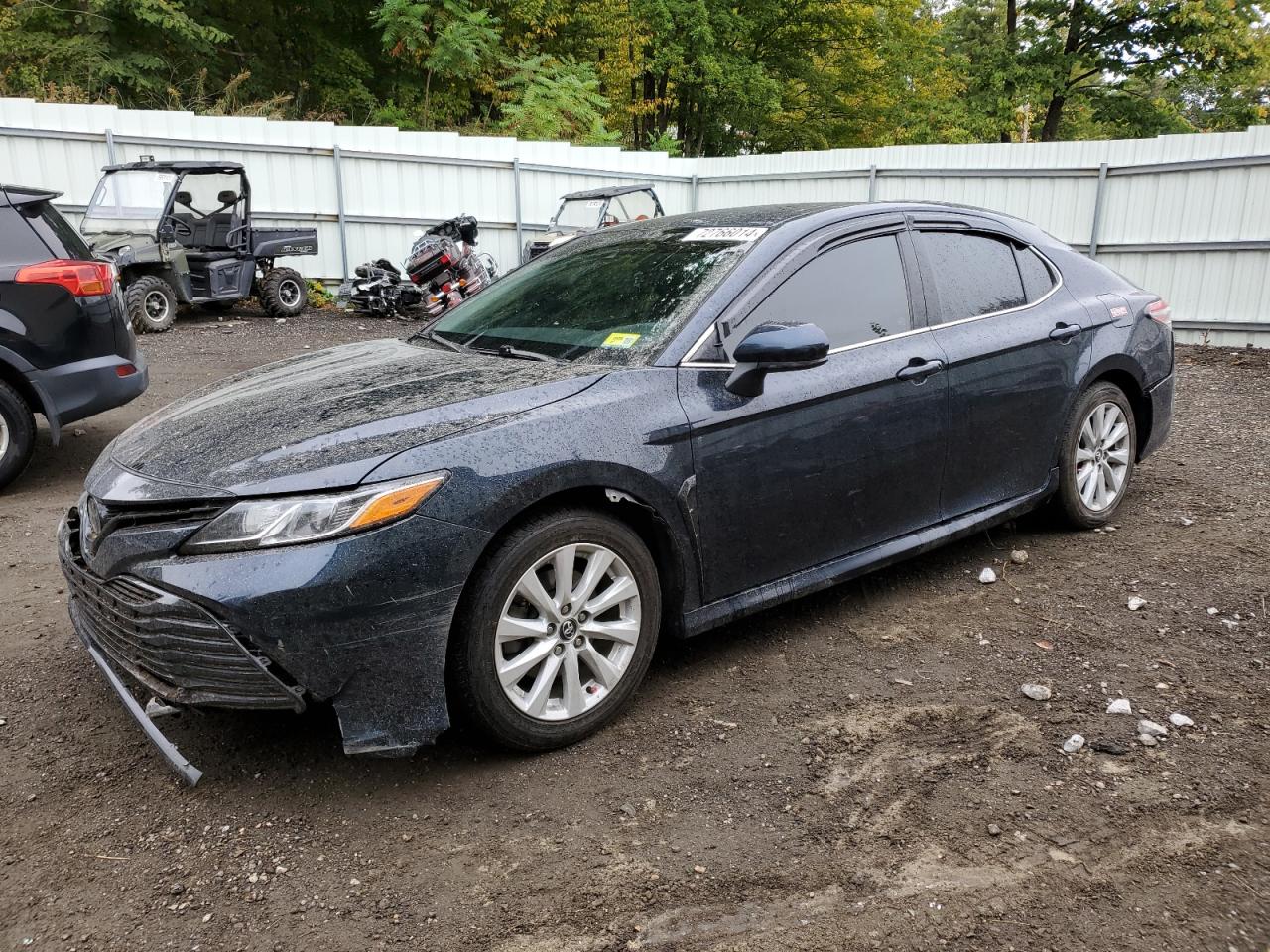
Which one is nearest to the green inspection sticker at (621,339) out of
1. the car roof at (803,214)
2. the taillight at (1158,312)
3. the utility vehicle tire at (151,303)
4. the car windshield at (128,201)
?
the car roof at (803,214)

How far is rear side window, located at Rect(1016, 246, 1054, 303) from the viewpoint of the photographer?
15.3 feet

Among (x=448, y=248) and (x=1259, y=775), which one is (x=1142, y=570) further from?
(x=448, y=248)

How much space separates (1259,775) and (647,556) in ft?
6.22

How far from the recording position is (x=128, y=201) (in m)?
12.2

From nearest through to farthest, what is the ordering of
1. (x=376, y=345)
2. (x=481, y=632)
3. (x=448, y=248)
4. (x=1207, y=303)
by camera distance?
1. (x=481, y=632)
2. (x=376, y=345)
3. (x=1207, y=303)
4. (x=448, y=248)

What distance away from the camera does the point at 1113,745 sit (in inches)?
123

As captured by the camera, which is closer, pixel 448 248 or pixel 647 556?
pixel 647 556

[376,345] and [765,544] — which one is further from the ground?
[376,345]

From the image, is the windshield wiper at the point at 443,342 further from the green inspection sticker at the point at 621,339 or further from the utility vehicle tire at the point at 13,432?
the utility vehicle tire at the point at 13,432

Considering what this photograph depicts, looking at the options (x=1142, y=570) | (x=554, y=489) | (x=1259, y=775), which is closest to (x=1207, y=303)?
(x=1142, y=570)

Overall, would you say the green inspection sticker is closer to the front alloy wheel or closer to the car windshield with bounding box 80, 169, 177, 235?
the front alloy wheel

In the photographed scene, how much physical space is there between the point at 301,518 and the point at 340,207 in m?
13.5

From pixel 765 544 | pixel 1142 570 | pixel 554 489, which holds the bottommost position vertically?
pixel 1142 570

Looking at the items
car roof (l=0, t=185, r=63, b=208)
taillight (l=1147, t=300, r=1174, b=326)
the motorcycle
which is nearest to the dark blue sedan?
taillight (l=1147, t=300, r=1174, b=326)
